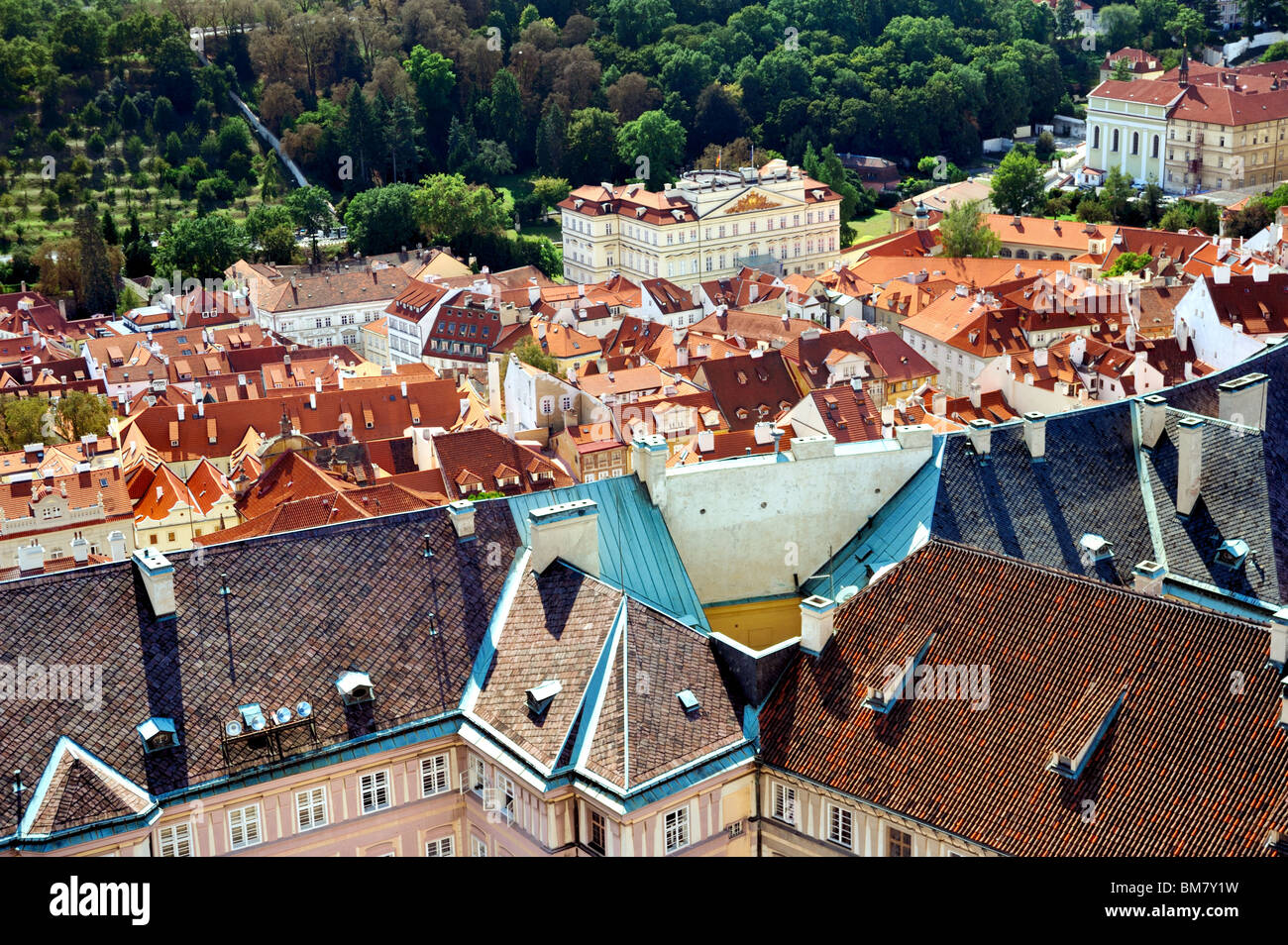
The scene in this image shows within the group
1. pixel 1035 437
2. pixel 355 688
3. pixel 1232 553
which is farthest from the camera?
pixel 1035 437

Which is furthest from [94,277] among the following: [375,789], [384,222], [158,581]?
[375,789]

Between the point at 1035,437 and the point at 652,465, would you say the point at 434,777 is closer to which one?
the point at 652,465

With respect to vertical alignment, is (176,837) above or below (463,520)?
below

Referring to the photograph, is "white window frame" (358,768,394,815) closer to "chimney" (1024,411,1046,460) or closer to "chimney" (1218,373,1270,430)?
"chimney" (1024,411,1046,460)

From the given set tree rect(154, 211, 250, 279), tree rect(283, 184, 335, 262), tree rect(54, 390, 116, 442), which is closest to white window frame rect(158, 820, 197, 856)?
tree rect(54, 390, 116, 442)

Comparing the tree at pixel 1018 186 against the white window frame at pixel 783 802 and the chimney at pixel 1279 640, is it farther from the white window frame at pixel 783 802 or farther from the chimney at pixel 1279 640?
the chimney at pixel 1279 640
